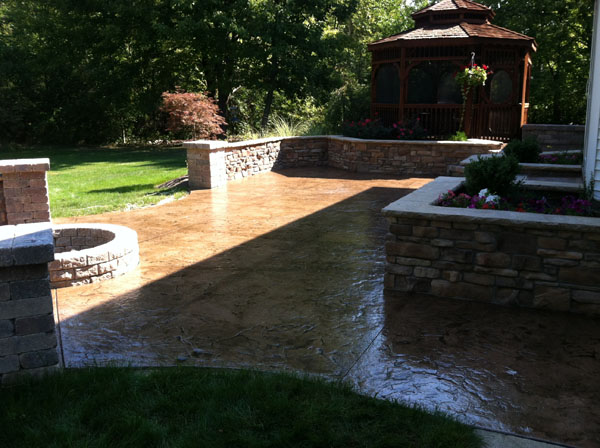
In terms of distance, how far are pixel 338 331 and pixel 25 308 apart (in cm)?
221

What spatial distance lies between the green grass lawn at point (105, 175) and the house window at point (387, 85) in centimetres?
562

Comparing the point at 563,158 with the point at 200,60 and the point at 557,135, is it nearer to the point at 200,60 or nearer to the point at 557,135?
the point at 557,135

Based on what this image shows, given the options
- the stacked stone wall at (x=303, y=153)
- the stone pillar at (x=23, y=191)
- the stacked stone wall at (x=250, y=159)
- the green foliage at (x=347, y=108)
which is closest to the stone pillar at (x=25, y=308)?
the stone pillar at (x=23, y=191)

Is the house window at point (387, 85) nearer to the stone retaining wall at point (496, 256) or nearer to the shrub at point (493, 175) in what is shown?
the shrub at point (493, 175)

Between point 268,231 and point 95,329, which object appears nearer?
point 95,329

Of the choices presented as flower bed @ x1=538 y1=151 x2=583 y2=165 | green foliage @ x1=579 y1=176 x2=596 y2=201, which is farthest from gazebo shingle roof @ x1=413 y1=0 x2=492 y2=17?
green foliage @ x1=579 y1=176 x2=596 y2=201

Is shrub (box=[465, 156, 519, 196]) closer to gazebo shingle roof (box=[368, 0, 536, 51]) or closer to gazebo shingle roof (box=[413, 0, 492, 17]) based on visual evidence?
gazebo shingle roof (box=[368, 0, 536, 51])

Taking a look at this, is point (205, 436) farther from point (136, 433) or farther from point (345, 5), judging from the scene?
point (345, 5)

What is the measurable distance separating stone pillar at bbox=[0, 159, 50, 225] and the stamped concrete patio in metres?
1.39

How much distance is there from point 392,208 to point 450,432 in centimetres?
258

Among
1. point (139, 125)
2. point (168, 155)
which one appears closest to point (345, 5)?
point (168, 155)

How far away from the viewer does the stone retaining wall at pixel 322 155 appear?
432 inches

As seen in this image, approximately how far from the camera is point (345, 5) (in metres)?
18.9

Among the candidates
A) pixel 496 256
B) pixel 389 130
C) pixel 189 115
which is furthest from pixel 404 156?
pixel 496 256
